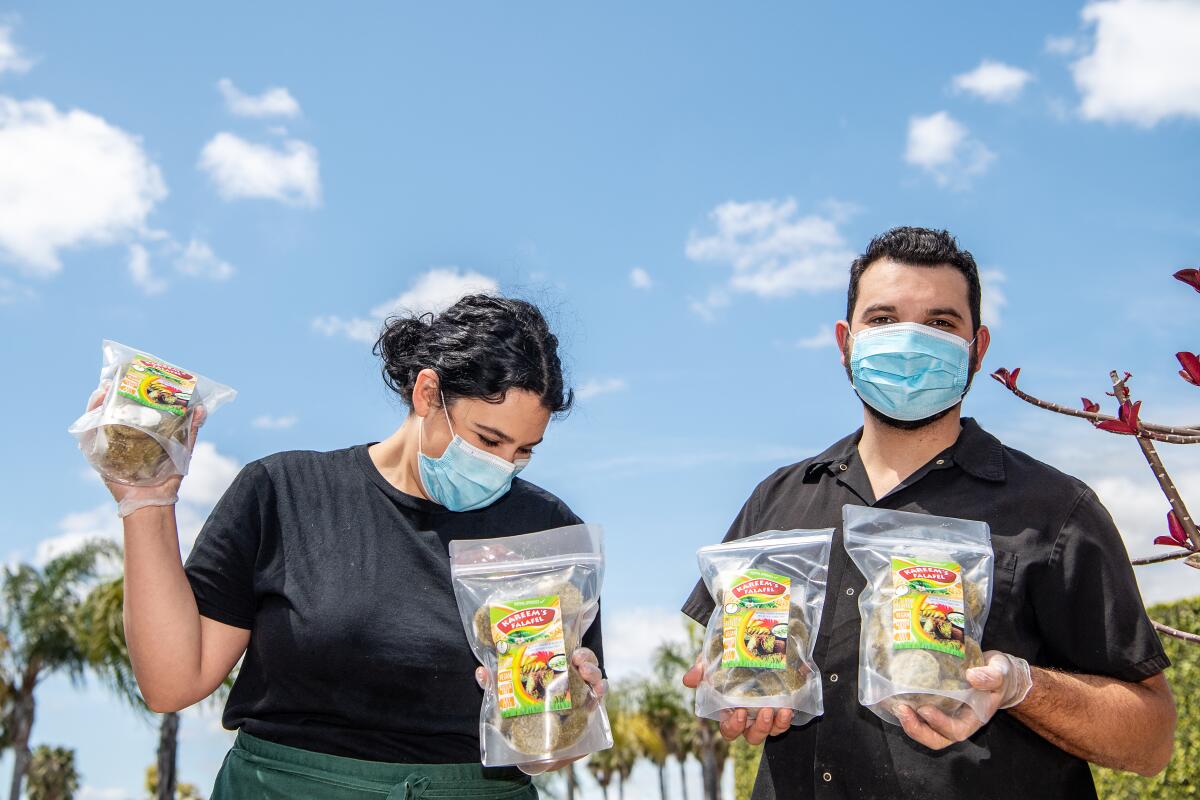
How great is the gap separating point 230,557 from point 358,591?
401mm

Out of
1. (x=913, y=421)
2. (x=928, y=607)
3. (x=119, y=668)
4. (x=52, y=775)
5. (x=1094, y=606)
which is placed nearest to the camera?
(x=928, y=607)

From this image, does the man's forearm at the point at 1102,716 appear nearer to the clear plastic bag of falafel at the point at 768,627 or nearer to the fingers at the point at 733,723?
the clear plastic bag of falafel at the point at 768,627

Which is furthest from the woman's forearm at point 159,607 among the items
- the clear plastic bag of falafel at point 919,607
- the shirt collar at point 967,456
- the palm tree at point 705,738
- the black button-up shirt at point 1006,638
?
the palm tree at point 705,738

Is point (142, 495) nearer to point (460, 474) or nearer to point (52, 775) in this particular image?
point (460, 474)

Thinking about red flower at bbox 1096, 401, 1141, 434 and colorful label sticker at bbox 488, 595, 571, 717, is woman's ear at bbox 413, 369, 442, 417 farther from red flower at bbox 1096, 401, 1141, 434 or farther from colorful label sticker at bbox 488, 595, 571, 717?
red flower at bbox 1096, 401, 1141, 434

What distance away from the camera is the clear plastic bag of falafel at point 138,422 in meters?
2.97

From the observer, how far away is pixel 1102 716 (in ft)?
9.35

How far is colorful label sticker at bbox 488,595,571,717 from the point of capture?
9.82ft

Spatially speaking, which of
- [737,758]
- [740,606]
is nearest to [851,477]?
[740,606]

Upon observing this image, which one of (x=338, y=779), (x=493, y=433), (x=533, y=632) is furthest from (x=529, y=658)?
(x=493, y=433)

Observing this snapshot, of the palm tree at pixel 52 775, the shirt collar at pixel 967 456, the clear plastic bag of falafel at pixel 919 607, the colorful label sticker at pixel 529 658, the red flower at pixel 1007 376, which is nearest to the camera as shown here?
the clear plastic bag of falafel at pixel 919 607

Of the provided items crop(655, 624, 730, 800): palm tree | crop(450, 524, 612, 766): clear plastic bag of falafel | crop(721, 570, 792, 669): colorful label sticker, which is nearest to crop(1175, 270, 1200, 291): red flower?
crop(721, 570, 792, 669): colorful label sticker

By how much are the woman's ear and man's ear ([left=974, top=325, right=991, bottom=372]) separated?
1753 mm

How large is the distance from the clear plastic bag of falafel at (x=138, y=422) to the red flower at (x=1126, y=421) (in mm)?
2770
